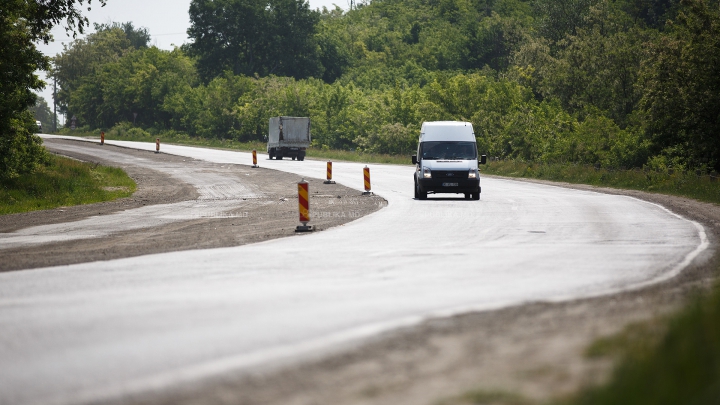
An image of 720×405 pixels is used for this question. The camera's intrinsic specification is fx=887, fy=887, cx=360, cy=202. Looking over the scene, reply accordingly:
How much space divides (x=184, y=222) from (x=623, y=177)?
24.1 m

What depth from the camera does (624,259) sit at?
13.5m

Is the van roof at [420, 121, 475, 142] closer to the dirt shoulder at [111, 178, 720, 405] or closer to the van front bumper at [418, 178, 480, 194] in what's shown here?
the van front bumper at [418, 178, 480, 194]

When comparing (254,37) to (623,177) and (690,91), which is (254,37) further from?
(690,91)

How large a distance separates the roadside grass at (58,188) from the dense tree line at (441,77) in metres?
23.1

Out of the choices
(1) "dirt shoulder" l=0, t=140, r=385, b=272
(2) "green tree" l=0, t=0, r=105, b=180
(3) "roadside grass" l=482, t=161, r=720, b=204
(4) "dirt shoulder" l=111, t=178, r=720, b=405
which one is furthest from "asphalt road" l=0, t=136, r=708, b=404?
(3) "roadside grass" l=482, t=161, r=720, b=204

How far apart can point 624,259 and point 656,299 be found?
419 centimetres

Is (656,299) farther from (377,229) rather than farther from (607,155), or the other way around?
(607,155)

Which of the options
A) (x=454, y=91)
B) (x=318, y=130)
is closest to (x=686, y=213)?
(x=454, y=91)

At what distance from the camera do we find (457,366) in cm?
638

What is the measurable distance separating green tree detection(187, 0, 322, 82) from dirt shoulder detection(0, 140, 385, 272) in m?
74.2

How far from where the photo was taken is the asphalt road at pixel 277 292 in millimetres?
6652

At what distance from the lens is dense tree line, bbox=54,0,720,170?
1527 inches

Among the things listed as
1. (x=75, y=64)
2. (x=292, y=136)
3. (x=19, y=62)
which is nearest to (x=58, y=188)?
(x=19, y=62)

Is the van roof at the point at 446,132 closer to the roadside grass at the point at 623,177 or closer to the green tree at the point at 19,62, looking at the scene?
the roadside grass at the point at 623,177
